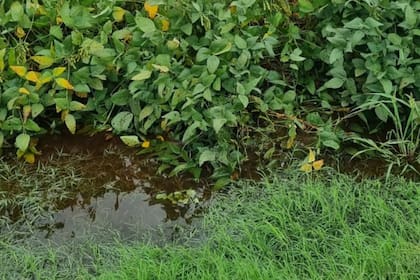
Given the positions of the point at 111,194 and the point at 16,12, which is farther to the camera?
the point at 16,12

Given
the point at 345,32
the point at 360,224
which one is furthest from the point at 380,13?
the point at 360,224

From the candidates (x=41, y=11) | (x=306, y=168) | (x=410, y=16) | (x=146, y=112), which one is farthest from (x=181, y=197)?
(x=410, y=16)

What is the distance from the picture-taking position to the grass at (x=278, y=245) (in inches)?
103

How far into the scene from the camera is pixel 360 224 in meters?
2.82

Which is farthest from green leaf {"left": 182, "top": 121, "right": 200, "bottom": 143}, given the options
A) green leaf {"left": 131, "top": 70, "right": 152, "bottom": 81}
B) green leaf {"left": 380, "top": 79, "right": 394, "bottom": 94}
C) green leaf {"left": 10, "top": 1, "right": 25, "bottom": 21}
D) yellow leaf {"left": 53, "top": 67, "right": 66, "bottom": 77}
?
green leaf {"left": 10, "top": 1, "right": 25, "bottom": 21}

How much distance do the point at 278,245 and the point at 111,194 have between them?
0.82 m

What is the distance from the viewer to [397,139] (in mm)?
3230

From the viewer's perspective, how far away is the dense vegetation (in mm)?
3197

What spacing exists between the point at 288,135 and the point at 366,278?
3.02 ft

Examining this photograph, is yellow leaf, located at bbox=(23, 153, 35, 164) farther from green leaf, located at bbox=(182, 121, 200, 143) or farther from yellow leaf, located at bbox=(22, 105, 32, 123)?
green leaf, located at bbox=(182, 121, 200, 143)

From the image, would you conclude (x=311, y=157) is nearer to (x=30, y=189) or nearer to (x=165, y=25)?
(x=165, y=25)

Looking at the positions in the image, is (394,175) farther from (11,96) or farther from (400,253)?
(11,96)

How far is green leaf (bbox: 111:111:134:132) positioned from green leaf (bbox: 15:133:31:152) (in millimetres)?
393

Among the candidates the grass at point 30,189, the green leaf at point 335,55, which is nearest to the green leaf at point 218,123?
the green leaf at point 335,55
